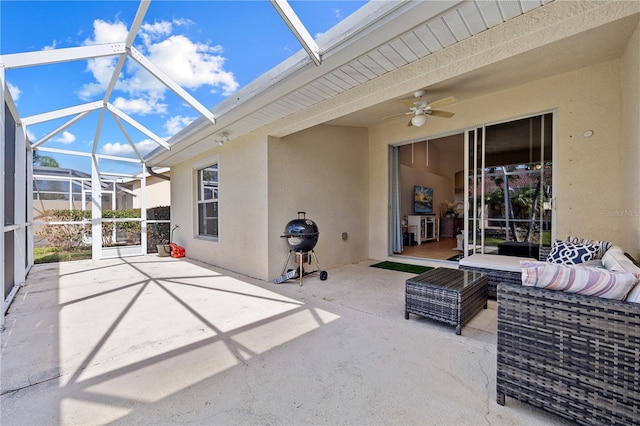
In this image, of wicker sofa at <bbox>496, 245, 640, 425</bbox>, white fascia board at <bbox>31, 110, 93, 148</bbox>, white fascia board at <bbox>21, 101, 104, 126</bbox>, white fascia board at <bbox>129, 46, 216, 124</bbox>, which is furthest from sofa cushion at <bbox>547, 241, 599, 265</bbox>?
white fascia board at <bbox>31, 110, 93, 148</bbox>

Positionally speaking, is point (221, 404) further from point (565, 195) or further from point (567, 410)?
point (565, 195)

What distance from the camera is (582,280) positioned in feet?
5.21

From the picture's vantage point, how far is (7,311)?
3.58 metres

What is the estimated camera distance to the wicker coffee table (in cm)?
282

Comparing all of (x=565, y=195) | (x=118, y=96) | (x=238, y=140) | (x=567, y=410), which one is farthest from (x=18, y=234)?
(x=565, y=195)

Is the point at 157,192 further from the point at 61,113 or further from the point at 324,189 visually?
the point at 324,189

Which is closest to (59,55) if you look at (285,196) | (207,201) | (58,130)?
(58,130)

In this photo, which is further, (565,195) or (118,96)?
(118,96)

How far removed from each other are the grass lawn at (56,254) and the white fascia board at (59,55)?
227 inches

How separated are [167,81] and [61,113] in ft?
9.41

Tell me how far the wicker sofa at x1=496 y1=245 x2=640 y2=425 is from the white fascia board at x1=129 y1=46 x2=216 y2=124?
4661 mm

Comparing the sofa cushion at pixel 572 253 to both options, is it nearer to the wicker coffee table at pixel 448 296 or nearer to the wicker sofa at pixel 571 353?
the wicker coffee table at pixel 448 296

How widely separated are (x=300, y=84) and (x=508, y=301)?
3.01 meters

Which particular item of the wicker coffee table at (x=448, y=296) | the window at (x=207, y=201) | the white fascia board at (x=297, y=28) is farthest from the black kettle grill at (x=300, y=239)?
the window at (x=207, y=201)
